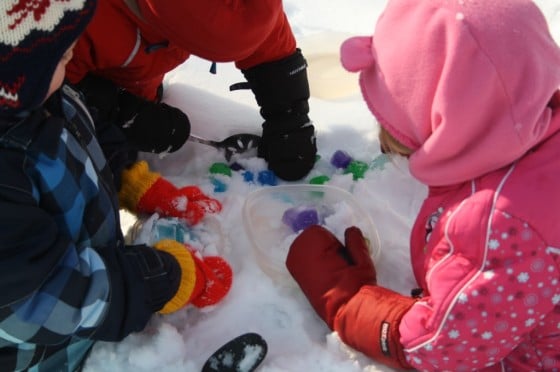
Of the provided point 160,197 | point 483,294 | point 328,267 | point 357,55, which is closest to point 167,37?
point 160,197

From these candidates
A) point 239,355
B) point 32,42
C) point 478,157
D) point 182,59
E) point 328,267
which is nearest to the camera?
point 32,42

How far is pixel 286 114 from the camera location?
1523mm

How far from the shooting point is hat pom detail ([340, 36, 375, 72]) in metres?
Answer: 1.00

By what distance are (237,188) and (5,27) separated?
2.60ft

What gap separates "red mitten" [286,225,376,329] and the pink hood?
0.31 m

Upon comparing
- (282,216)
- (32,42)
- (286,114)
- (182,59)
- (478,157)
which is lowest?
(282,216)

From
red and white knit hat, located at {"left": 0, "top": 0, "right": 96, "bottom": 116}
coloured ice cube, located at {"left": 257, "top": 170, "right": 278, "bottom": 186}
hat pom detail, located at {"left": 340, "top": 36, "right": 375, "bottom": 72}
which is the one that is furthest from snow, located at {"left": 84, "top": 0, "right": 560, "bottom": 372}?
red and white knit hat, located at {"left": 0, "top": 0, "right": 96, "bottom": 116}

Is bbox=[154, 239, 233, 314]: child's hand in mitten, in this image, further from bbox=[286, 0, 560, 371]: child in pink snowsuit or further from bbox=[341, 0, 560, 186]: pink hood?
bbox=[341, 0, 560, 186]: pink hood

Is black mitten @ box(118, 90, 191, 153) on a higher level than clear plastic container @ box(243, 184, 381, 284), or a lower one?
higher

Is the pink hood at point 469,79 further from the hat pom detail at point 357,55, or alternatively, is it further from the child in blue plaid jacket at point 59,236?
the child in blue plaid jacket at point 59,236

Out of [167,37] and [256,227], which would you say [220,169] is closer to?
[256,227]

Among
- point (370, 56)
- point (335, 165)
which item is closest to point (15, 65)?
point (370, 56)

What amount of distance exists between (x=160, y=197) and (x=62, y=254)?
0.43 metres

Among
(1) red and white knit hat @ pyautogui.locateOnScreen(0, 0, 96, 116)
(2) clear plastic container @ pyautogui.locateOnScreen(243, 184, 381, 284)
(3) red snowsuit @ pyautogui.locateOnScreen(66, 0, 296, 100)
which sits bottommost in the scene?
(2) clear plastic container @ pyautogui.locateOnScreen(243, 184, 381, 284)
